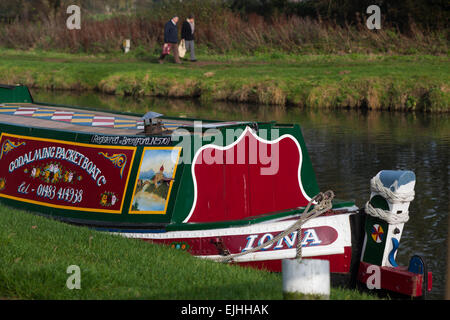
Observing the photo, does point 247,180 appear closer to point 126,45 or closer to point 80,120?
point 80,120

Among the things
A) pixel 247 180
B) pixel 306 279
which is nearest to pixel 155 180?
pixel 247 180

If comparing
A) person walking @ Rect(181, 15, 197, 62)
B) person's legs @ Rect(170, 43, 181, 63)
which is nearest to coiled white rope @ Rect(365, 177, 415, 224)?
person's legs @ Rect(170, 43, 181, 63)

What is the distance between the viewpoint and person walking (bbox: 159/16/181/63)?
89.2ft

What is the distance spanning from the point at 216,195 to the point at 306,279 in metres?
3.82

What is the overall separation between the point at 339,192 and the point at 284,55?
16022mm

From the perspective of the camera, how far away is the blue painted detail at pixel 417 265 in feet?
24.6

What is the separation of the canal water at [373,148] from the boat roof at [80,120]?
307 centimetres

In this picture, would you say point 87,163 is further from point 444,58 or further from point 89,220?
point 444,58

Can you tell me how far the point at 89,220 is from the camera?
29.4ft

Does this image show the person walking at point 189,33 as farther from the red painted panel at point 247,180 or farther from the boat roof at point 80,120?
the red painted panel at point 247,180

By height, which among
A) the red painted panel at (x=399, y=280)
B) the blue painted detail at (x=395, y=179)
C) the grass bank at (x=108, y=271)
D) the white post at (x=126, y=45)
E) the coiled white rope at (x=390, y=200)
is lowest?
the red painted panel at (x=399, y=280)

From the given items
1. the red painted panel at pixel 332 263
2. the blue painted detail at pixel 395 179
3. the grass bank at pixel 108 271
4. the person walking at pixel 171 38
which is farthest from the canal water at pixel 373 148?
the person walking at pixel 171 38

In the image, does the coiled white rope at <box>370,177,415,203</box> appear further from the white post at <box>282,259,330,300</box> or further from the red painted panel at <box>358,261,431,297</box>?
the white post at <box>282,259,330,300</box>

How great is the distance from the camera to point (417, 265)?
24.8 feet
